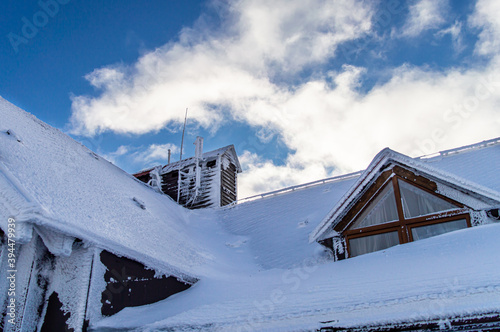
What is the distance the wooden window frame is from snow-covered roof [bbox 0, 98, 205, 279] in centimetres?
338

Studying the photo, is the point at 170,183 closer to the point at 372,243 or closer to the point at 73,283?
the point at 73,283

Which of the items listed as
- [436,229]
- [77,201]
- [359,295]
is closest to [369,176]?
[436,229]

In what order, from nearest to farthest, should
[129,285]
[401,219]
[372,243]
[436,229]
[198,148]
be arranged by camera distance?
[129,285]
[436,229]
[401,219]
[372,243]
[198,148]

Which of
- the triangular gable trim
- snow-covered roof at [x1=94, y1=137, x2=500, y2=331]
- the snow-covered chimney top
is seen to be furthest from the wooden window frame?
the snow-covered chimney top

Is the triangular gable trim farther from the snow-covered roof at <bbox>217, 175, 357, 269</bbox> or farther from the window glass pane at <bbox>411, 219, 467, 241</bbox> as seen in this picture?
the snow-covered roof at <bbox>217, 175, 357, 269</bbox>

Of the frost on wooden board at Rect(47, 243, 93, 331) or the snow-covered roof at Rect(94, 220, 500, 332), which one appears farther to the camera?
the frost on wooden board at Rect(47, 243, 93, 331)

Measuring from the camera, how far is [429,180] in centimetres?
718

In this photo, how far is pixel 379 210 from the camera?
24.5 feet

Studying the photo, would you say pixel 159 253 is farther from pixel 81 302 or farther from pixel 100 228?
pixel 81 302

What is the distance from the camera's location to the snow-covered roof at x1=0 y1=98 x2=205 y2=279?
5.81m

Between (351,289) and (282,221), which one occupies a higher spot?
(282,221)

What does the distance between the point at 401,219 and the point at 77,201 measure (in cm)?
586

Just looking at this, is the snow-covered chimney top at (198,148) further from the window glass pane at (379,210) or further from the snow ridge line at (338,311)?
the snow ridge line at (338,311)

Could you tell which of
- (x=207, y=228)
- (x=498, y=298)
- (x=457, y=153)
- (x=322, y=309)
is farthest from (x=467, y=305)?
(x=207, y=228)
